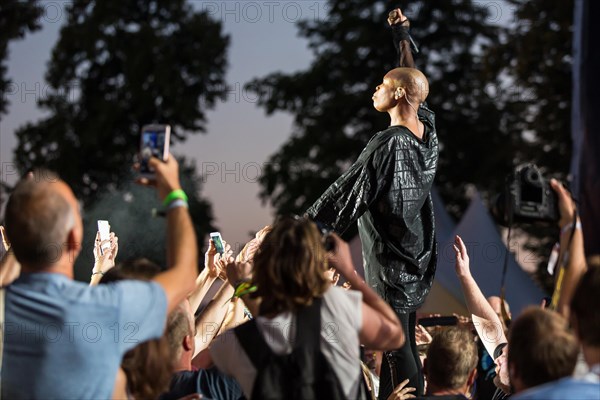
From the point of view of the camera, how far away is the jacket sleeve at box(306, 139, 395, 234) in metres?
5.02

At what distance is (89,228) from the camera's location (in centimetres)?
1438

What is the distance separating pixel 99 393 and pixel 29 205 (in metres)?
0.57

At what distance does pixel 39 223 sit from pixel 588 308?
1592 mm

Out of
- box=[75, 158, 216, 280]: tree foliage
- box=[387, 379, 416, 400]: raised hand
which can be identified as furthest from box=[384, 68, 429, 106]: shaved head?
box=[75, 158, 216, 280]: tree foliage

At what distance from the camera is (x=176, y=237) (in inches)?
116

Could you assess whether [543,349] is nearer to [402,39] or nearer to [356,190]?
[356,190]

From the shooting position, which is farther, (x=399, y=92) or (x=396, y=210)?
(x=399, y=92)

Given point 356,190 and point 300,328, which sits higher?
point 356,190

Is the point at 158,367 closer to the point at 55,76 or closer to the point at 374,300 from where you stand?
the point at 374,300

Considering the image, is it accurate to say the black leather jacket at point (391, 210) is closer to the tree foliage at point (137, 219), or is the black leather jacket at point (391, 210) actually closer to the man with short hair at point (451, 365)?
the man with short hair at point (451, 365)

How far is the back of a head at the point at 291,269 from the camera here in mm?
3154

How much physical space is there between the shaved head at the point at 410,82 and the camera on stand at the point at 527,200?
2191 mm

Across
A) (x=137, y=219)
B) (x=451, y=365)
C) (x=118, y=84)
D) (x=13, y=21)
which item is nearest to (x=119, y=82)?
(x=118, y=84)

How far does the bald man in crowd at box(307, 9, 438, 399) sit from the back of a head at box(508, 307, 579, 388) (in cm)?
202
